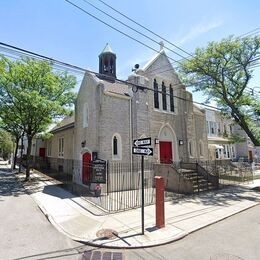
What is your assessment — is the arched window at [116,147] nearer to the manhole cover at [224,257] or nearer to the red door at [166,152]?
the red door at [166,152]

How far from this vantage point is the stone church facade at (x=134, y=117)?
563 inches

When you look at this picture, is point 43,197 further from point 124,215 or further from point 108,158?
point 124,215

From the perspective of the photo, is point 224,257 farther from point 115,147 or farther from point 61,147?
point 61,147

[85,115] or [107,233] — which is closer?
[107,233]

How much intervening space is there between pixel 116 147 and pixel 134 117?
255cm

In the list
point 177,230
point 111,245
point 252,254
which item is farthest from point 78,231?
point 252,254

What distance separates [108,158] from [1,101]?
10035 millimetres

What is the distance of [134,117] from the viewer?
1529 centimetres

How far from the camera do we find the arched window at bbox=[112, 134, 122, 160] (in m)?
14.4

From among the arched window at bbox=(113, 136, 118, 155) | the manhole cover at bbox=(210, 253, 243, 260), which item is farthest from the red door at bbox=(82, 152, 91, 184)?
the manhole cover at bbox=(210, 253, 243, 260)

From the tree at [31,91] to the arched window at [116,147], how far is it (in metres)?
5.22

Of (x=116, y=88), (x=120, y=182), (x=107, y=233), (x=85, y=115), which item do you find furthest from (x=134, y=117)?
(x=107, y=233)

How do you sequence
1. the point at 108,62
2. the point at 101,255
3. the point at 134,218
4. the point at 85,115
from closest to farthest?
the point at 101,255 → the point at 134,218 → the point at 85,115 → the point at 108,62

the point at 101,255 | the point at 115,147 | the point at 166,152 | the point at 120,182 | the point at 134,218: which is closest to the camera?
the point at 101,255
